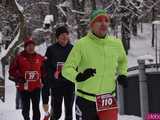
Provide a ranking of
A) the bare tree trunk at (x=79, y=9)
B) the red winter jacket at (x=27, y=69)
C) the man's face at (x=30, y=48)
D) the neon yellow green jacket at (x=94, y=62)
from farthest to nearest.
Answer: the bare tree trunk at (x=79, y=9)
the red winter jacket at (x=27, y=69)
the man's face at (x=30, y=48)
the neon yellow green jacket at (x=94, y=62)

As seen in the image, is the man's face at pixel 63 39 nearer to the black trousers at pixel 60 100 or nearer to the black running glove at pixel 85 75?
the black trousers at pixel 60 100

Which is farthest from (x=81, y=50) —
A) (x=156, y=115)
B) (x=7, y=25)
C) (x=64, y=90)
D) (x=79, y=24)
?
(x=7, y=25)

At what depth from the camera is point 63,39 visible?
30.8 ft

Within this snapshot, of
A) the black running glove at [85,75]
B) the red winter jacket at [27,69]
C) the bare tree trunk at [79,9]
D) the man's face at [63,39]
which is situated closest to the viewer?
the black running glove at [85,75]

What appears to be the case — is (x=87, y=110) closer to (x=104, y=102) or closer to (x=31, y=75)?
(x=104, y=102)

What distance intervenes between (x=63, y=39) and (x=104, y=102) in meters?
3.29

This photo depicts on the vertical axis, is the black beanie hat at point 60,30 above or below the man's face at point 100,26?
below

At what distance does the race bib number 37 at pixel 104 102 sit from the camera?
6.21 metres

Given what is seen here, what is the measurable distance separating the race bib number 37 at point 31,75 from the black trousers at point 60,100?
1161 millimetres

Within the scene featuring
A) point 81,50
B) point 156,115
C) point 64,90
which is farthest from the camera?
point 156,115

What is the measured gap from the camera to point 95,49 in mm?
6199

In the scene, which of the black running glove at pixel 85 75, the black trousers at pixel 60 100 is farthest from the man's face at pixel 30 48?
the black running glove at pixel 85 75

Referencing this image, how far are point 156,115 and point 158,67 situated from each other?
2.95 ft

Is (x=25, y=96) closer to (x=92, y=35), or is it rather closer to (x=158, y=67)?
(x=158, y=67)
